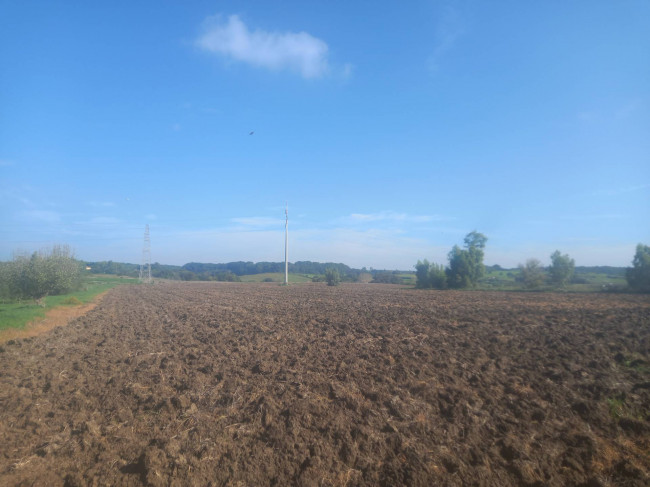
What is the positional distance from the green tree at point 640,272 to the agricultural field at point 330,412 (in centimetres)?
4484

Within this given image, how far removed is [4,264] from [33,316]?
11.9m

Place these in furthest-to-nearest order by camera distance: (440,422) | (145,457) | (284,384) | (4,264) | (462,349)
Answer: (4,264), (462,349), (284,384), (440,422), (145,457)

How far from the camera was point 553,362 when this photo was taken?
10102mm

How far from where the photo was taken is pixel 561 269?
58281 millimetres

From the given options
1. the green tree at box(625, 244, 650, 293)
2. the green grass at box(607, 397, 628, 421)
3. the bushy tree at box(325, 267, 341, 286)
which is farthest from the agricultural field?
the bushy tree at box(325, 267, 341, 286)

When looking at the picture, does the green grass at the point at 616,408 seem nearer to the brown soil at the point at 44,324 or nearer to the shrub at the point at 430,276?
the brown soil at the point at 44,324

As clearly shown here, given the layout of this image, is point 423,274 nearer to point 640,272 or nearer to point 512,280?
point 512,280

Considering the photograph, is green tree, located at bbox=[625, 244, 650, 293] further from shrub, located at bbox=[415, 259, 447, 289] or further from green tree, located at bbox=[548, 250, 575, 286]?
shrub, located at bbox=[415, 259, 447, 289]

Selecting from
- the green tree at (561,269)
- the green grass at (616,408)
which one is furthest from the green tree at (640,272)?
the green grass at (616,408)

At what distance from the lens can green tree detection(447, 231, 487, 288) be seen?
2345 inches

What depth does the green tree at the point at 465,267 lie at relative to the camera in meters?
59.6

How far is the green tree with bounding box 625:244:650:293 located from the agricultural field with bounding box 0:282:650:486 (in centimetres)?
4484

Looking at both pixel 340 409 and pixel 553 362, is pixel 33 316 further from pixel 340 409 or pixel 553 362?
pixel 553 362

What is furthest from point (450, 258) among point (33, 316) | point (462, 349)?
point (33, 316)
